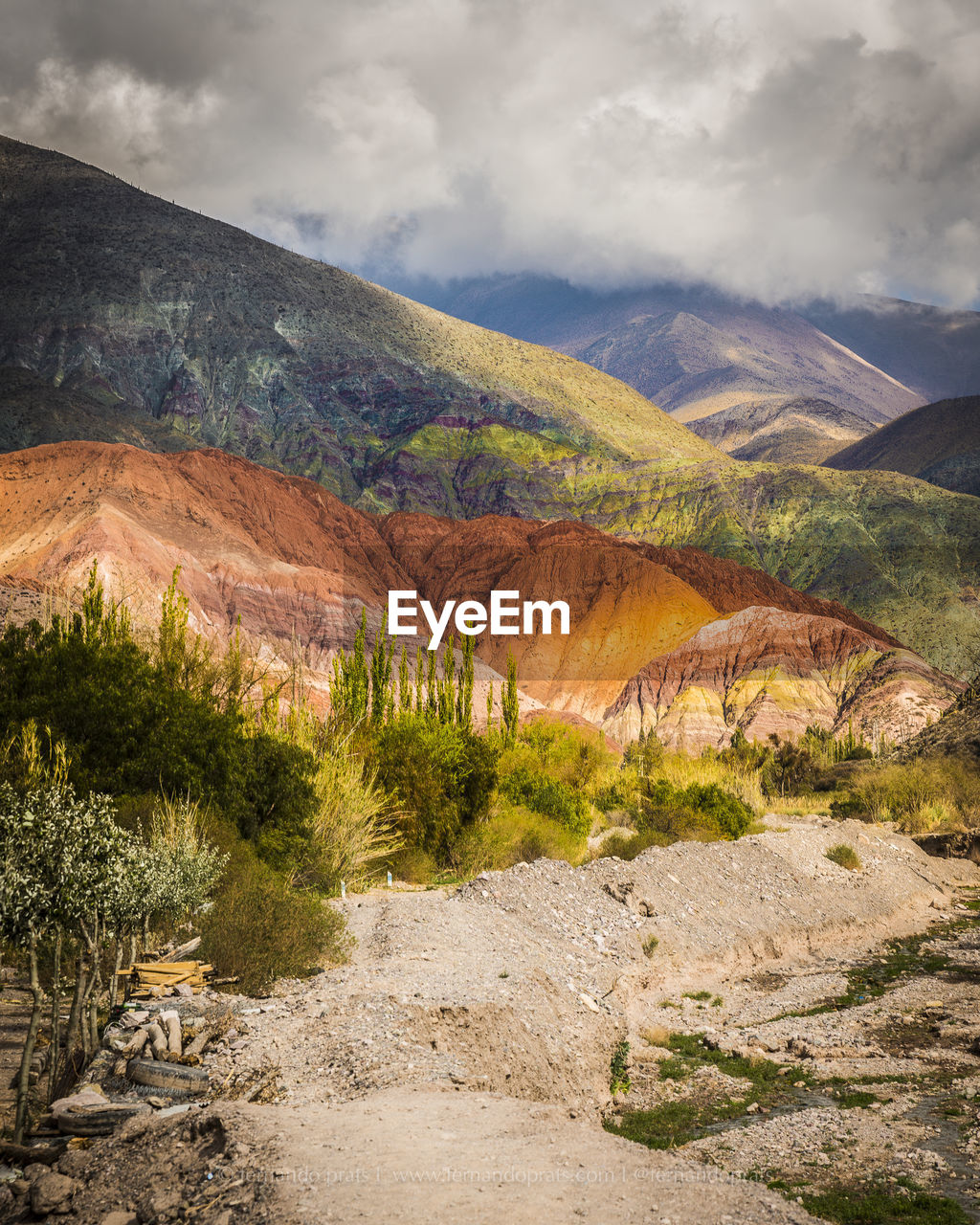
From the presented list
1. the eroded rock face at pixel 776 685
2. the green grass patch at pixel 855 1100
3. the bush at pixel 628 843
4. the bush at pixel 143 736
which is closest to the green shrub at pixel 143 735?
the bush at pixel 143 736

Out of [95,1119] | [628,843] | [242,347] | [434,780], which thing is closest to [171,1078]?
[95,1119]

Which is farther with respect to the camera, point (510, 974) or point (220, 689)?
point (220, 689)

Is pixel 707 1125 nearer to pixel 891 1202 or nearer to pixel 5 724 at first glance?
pixel 891 1202

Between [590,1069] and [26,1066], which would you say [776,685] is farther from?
[26,1066]

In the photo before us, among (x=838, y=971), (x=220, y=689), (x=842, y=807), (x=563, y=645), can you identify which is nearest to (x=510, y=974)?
(x=838, y=971)

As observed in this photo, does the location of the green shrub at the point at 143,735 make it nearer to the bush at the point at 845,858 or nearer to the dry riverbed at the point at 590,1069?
the dry riverbed at the point at 590,1069

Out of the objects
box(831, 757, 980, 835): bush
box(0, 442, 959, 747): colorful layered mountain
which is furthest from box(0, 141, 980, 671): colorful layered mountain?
box(831, 757, 980, 835): bush
